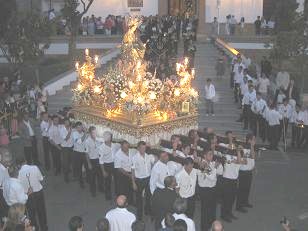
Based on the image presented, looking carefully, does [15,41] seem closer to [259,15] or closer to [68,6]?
[68,6]

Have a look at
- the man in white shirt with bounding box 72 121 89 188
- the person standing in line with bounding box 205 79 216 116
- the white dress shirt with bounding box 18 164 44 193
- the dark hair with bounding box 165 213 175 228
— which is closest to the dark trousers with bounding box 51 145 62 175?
the man in white shirt with bounding box 72 121 89 188

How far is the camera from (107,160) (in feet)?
43.3

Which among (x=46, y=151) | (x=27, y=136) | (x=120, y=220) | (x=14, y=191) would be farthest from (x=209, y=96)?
(x=120, y=220)

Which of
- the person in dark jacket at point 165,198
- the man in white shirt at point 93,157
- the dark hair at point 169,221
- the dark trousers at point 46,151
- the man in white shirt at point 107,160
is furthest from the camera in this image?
the dark trousers at point 46,151

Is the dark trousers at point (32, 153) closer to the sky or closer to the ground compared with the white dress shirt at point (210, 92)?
closer to the ground

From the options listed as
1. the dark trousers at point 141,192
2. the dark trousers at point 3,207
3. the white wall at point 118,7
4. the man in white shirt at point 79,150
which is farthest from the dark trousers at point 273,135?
the white wall at point 118,7

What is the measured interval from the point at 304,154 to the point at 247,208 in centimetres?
518

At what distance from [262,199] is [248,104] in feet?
18.1

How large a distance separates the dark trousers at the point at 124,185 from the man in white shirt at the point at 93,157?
0.99 meters

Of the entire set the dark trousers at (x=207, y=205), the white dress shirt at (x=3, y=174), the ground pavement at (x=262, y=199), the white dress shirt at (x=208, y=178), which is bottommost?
the ground pavement at (x=262, y=199)

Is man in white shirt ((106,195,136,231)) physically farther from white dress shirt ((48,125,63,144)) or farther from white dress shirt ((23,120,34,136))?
white dress shirt ((23,120,34,136))

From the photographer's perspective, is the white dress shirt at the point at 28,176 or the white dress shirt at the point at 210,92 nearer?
the white dress shirt at the point at 28,176

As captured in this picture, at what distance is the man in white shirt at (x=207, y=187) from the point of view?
11.4 metres

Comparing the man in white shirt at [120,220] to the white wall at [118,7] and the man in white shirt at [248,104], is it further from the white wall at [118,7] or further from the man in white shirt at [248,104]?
the white wall at [118,7]
